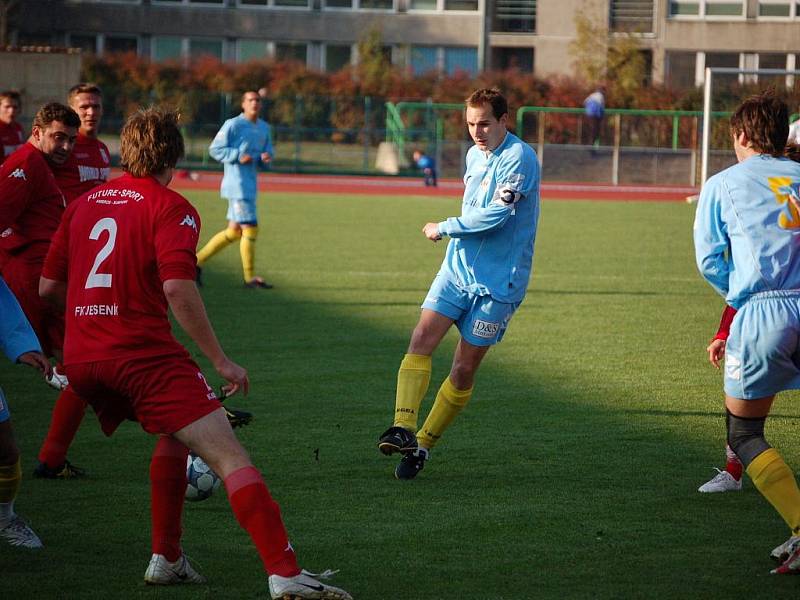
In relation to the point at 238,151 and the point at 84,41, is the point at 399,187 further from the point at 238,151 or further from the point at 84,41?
the point at 84,41

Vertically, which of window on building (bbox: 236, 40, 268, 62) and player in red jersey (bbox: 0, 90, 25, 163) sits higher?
window on building (bbox: 236, 40, 268, 62)

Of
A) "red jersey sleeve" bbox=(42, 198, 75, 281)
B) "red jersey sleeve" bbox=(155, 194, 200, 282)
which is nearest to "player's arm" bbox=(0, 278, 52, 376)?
"red jersey sleeve" bbox=(42, 198, 75, 281)

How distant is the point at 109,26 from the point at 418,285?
3777 centimetres

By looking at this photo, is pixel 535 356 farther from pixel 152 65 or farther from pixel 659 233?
pixel 152 65

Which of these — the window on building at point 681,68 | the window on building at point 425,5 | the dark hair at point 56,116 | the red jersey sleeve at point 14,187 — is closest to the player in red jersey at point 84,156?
the red jersey sleeve at point 14,187

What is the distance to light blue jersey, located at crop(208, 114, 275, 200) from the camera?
14.0 m

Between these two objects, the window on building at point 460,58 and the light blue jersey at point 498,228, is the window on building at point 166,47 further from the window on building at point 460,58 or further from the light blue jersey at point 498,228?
the light blue jersey at point 498,228

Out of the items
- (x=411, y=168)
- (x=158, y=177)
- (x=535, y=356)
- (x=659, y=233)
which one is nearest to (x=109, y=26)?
(x=411, y=168)

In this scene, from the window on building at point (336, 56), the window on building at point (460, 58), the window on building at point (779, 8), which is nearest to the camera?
the window on building at point (779, 8)

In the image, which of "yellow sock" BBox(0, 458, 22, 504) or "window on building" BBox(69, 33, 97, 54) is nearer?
"yellow sock" BBox(0, 458, 22, 504)

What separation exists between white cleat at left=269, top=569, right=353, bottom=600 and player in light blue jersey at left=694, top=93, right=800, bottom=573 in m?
1.82

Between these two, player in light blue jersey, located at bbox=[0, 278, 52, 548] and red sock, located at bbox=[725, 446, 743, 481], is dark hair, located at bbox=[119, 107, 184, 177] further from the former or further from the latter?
red sock, located at bbox=[725, 446, 743, 481]

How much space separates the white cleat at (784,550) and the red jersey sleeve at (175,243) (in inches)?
102

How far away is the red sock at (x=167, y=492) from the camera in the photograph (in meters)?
4.65
